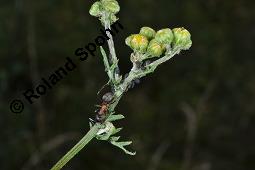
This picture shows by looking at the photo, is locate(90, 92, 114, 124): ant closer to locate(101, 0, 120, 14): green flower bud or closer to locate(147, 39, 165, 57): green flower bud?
locate(147, 39, 165, 57): green flower bud

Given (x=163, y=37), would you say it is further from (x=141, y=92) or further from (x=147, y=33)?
(x=141, y=92)

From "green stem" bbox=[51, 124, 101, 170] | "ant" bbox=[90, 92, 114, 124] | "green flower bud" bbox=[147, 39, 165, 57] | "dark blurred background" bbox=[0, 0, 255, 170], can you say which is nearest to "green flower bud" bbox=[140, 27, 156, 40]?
"green flower bud" bbox=[147, 39, 165, 57]

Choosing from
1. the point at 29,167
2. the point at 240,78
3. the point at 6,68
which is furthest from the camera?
the point at 240,78

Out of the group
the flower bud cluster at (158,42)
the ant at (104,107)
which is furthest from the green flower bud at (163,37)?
the ant at (104,107)

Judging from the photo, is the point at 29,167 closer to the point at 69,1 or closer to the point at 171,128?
the point at 171,128

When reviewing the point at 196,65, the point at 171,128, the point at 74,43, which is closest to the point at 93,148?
the point at 171,128

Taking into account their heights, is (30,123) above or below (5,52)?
below
